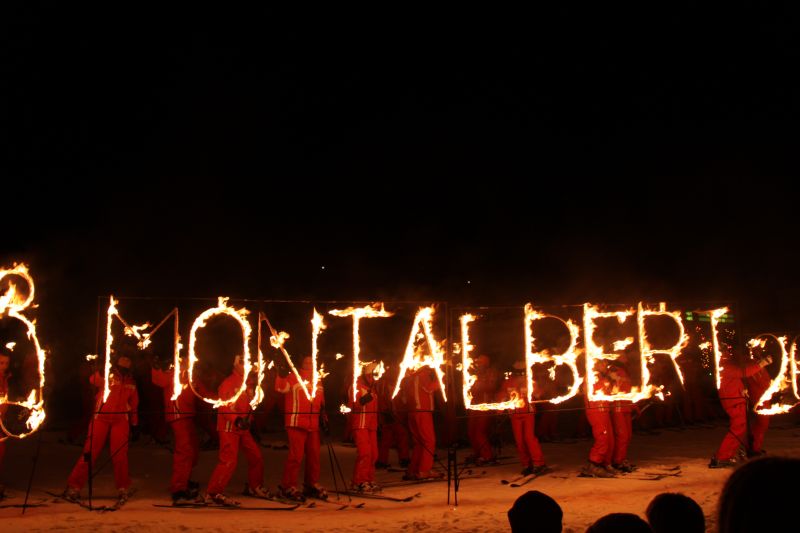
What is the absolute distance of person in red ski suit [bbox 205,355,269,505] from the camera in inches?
347

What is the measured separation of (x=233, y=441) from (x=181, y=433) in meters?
0.70

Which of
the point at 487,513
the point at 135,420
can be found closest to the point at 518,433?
the point at 487,513

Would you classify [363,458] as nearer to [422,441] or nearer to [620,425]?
[422,441]

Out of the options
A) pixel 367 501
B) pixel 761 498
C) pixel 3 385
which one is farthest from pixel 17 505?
pixel 761 498

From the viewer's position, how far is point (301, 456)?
938cm

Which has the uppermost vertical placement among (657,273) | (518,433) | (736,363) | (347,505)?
(657,273)

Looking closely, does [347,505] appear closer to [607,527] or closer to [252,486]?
[252,486]

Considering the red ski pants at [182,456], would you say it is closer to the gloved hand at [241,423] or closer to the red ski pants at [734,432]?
the gloved hand at [241,423]

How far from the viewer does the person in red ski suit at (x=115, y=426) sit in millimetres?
8812

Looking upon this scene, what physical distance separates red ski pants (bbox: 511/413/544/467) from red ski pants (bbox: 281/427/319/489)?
3112 mm

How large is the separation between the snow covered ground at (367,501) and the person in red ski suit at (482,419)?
58cm

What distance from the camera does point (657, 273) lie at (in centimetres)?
2869

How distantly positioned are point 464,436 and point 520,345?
5591 millimetres

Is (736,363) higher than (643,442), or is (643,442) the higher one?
(736,363)
